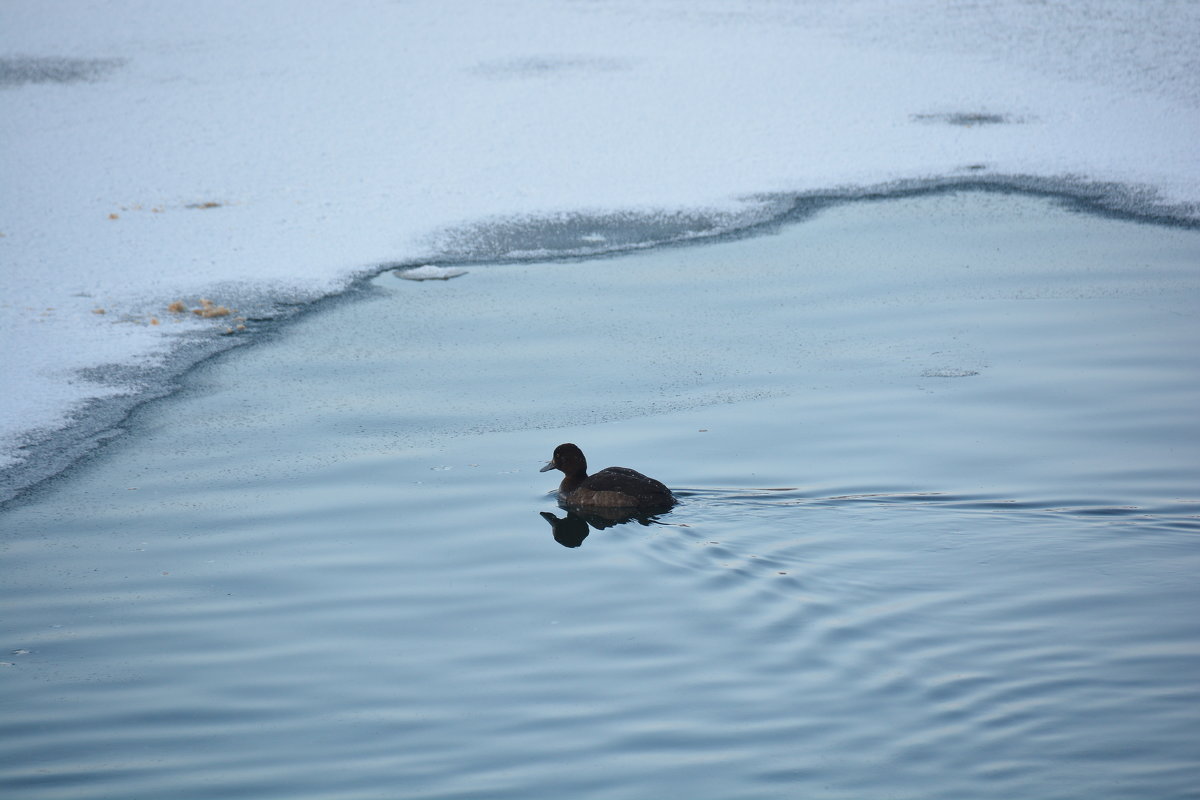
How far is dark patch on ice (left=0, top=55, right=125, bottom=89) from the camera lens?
545 inches

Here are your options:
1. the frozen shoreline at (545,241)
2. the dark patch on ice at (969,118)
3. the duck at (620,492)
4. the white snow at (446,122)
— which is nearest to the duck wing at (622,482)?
the duck at (620,492)

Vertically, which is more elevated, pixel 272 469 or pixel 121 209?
pixel 121 209

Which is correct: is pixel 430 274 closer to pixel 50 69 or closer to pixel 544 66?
pixel 544 66

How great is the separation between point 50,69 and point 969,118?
9825 millimetres

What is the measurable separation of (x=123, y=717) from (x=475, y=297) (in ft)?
16.2

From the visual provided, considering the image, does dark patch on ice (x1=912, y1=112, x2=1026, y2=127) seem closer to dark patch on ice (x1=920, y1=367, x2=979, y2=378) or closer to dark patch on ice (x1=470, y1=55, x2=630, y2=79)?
dark patch on ice (x1=470, y1=55, x2=630, y2=79)

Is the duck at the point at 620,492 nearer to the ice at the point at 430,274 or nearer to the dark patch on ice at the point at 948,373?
the dark patch on ice at the point at 948,373

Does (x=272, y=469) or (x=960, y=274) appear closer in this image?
(x=272, y=469)

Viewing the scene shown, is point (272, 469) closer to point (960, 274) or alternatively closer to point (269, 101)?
point (960, 274)

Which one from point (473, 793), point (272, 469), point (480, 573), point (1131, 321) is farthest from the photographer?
point (1131, 321)

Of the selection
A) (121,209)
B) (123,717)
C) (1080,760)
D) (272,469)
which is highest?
(121,209)

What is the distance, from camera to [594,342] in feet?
28.4

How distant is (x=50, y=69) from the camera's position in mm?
14219

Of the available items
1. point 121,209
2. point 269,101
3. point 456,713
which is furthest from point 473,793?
point 269,101
